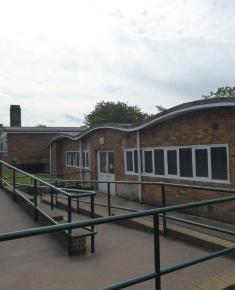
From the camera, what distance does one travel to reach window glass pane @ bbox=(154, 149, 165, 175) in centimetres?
1323

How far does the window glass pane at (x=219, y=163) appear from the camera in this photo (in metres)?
10.5

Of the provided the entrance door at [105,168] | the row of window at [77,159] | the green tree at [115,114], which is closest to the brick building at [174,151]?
the entrance door at [105,168]

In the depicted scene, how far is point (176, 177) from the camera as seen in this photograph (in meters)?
12.5

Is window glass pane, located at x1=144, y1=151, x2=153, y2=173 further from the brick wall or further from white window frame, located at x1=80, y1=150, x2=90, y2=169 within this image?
the brick wall

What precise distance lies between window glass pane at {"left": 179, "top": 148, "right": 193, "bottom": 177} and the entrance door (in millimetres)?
5163

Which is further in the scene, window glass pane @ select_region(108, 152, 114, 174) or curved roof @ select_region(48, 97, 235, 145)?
window glass pane @ select_region(108, 152, 114, 174)

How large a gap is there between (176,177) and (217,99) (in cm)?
353

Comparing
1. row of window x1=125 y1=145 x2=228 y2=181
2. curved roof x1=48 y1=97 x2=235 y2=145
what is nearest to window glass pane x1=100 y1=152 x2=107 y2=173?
curved roof x1=48 y1=97 x2=235 y2=145

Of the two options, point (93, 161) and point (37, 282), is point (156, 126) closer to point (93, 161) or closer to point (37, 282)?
point (93, 161)

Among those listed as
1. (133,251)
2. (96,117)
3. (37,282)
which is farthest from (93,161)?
(96,117)

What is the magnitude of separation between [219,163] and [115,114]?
1746 inches

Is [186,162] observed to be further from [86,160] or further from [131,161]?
[86,160]

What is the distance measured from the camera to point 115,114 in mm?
54562

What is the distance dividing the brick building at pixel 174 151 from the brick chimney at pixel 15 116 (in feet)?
63.8
